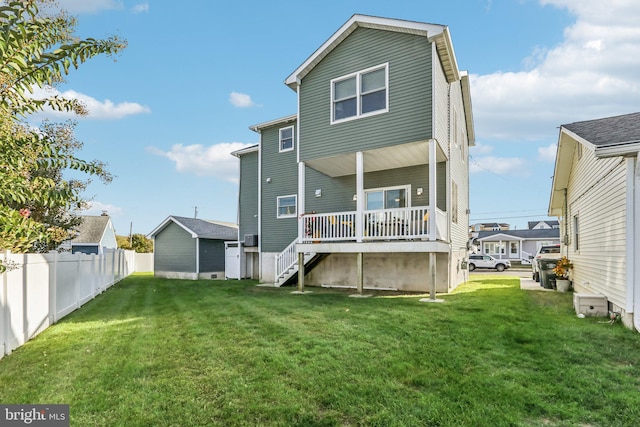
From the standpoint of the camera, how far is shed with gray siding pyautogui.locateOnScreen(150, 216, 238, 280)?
20406 mm

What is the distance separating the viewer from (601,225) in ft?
26.5

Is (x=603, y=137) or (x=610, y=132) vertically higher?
(x=610, y=132)

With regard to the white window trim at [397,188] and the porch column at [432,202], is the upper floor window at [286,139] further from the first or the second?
the porch column at [432,202]

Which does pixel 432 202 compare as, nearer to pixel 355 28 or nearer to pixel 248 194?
pixel 355 28

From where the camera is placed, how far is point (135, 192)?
62.5 feet

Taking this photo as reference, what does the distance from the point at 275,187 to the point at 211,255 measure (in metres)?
7.44

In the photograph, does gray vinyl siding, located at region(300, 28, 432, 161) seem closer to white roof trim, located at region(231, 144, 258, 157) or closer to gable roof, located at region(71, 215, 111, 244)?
white roof trim, located at region(231, 144, 258, 157)

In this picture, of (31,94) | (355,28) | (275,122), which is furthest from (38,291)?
(275,122)

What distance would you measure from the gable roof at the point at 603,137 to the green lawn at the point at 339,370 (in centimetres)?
299

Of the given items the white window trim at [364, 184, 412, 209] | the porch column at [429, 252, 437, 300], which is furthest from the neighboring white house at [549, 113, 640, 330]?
the white window trim at [364, 184, 412, 209]

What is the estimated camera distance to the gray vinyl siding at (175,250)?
20.6 meters

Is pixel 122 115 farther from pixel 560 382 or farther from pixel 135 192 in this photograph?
pixel 560 382

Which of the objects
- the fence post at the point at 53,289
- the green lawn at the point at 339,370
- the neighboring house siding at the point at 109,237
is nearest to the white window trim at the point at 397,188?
the green lawn at the point at 339,370

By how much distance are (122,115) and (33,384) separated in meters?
15.6
